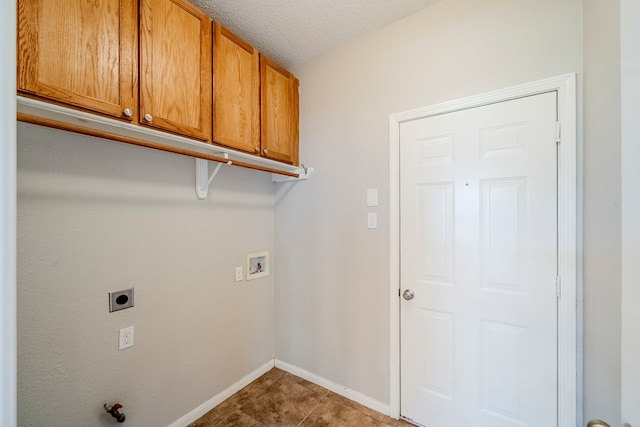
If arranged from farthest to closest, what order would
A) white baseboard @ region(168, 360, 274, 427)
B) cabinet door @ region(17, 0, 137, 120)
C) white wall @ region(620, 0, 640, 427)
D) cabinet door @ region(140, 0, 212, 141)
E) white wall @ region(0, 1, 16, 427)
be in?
white baseboard @ region(168, 360, 274, 427), cabinet door @ region(140, 0, 212, 141), cabinet door @ region(17, 0, 137, 120), white wall @ region(620, 0, 640, 427), white wall @ region(0, 1, 16, 427)

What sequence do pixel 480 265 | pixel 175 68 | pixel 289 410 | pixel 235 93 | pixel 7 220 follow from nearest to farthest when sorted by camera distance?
pixel 7 220 → pixel 175 68 → pixel 480 265 → pixel 235 93 → pixel 289 410

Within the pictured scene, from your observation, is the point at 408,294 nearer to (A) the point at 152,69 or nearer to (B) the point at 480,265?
(B) the point at 480,265

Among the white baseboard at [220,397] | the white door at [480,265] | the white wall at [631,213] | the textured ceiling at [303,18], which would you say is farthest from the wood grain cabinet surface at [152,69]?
the white baseboard at [220,397]

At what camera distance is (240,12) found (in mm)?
1664

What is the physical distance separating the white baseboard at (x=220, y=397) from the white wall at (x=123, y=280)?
4cm

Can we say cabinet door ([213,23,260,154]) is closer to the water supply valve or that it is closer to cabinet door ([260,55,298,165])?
cabinet door ([260,55,298,165])

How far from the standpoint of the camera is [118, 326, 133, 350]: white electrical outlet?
140 centimetres

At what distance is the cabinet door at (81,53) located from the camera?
933mm

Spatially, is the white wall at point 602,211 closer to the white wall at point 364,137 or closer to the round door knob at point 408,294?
the white wall at point 364,137

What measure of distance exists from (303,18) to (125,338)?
2245mm

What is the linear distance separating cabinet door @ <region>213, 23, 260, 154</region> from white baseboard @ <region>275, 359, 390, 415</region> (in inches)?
73.3

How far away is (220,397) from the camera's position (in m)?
1.88

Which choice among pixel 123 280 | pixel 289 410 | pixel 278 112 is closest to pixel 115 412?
pixel 123 280

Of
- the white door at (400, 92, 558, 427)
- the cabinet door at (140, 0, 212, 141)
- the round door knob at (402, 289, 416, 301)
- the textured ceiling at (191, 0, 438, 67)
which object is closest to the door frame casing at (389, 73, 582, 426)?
the white door at (400, 92, 558, 427)
